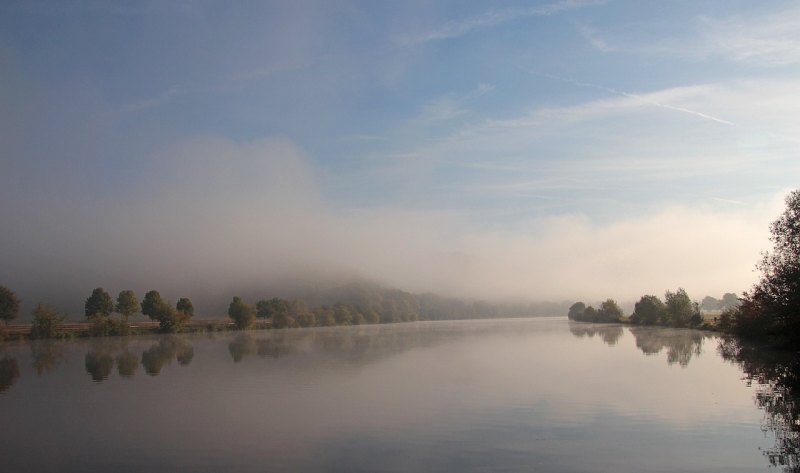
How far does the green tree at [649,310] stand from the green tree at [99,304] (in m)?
141

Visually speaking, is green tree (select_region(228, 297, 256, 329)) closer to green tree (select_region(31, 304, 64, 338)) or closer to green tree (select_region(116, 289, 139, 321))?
green tree (select_region(116, 289, 139, 321))

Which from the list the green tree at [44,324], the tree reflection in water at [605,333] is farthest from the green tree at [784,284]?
the green tree at [44,324]

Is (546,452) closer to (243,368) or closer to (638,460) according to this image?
(638,460)

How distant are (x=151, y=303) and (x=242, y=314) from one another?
24705 millimetres

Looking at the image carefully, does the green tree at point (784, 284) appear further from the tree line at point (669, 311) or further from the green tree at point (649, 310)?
the green tree at point (649, 310)

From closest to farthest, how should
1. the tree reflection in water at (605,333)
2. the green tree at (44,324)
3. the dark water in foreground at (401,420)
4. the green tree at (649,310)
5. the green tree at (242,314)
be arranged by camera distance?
the dark water in foreground at (401,420) → the tree reflection in water at (605,333) → the green tree at (44,324) → the green tree at (649,310) → the green tree at (242,314)

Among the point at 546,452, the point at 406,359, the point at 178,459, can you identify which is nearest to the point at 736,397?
the point at 546,452

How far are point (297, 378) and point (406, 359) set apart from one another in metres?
17.0

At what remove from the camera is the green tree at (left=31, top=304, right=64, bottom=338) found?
4461 inches

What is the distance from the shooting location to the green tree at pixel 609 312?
182 m

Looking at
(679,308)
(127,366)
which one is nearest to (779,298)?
(127,366)

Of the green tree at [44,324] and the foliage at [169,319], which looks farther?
the foliage at [169,319]

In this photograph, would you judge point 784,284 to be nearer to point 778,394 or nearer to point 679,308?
point 778,394

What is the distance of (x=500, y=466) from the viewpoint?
52.6 feet
